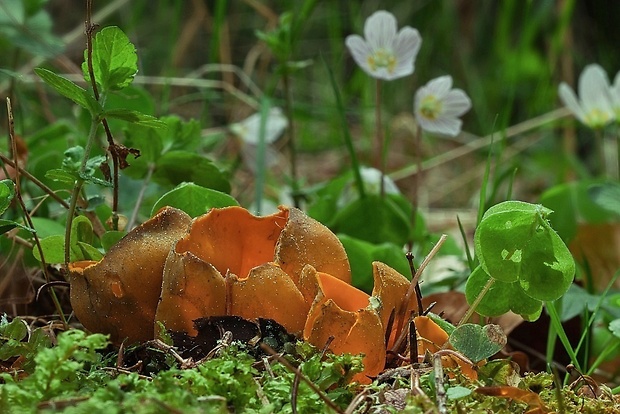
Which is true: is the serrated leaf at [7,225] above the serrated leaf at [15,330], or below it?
above

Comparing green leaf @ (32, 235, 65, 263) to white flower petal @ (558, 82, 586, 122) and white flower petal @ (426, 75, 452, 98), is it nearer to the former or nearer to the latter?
white flower petal @ (426, 75, 452, 98)

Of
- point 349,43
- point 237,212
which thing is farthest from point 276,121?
point 237,212

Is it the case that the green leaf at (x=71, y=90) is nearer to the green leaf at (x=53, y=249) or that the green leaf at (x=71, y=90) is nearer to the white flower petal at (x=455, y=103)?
the green leaf at (x=53, y=249)

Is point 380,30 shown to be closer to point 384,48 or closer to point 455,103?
point 384,48

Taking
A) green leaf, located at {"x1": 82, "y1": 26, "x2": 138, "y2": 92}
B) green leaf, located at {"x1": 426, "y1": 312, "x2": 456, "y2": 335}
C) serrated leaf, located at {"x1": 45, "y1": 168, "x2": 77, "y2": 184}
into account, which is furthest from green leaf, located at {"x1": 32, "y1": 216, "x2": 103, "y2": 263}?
green leaf, located at {"x1": 426, "y1": 312, "x2": 456, "y2": 335}

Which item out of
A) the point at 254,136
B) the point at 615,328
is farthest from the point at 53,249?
the point at 254,136

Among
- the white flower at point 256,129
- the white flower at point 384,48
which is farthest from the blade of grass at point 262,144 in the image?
the white flower at point 384,48
